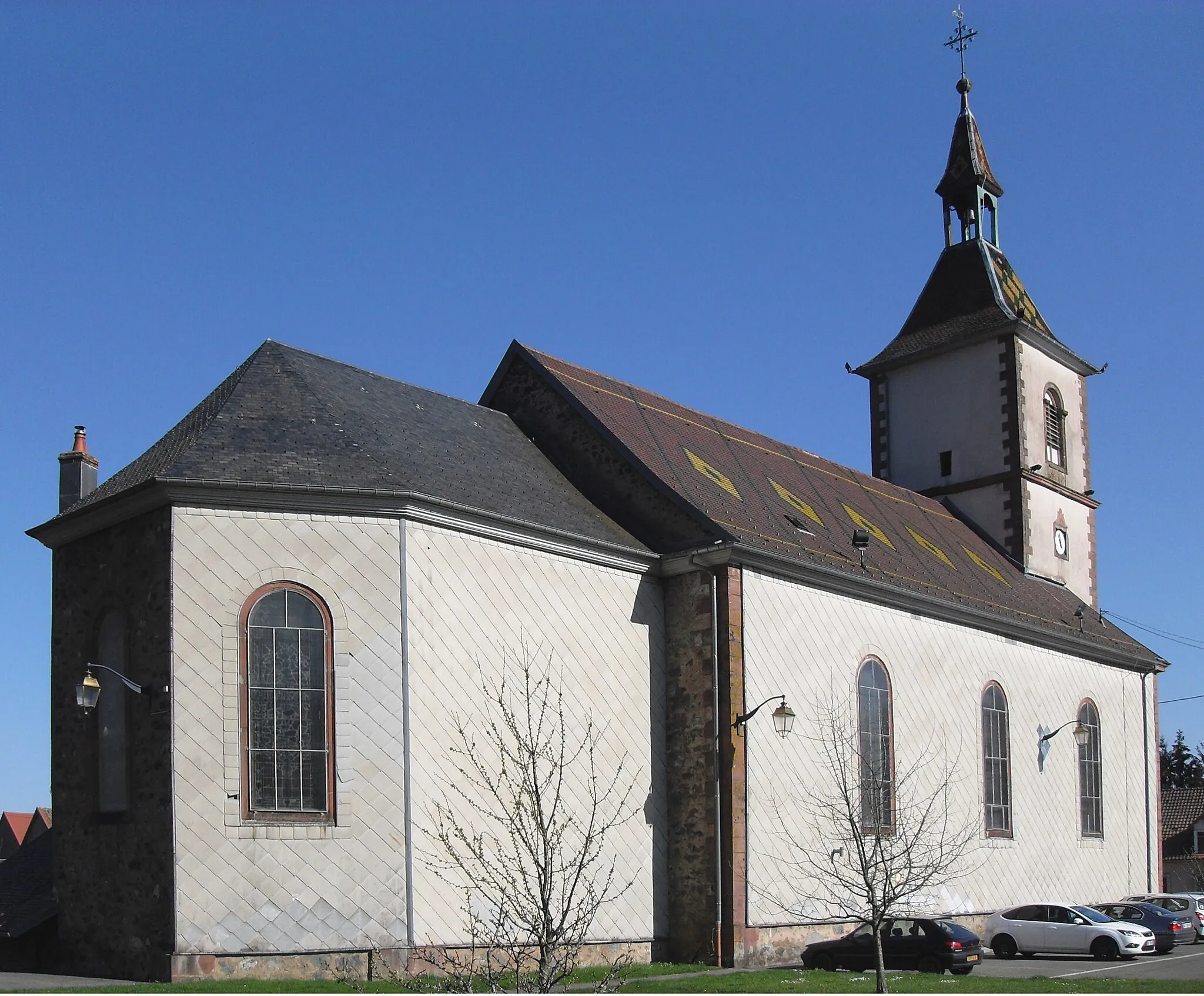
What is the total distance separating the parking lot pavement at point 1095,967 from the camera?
22.0 metres

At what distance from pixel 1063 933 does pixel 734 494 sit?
33.5ft

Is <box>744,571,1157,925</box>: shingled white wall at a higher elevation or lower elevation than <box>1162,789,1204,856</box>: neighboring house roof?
higher

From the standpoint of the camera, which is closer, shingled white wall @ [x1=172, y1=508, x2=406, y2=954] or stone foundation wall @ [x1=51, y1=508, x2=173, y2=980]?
shingled white wall @ [x1=172, y1=508, x2=406, y2=954]

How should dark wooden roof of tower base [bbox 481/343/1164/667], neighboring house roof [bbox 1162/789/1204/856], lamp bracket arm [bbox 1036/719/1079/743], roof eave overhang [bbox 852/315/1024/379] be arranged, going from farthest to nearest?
neighboring house roof [bbox 1162/789/1204/856], roof eave overhang [bbox 852/315/1024/379], lamp bracket arm [bbox 1036/719/1079/743], dark wooden roof of tower base [bbox 481/343/1164/667]

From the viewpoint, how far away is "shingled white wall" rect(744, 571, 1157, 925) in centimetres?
2362

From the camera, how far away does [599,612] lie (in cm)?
2305

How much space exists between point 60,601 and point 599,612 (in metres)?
8.47

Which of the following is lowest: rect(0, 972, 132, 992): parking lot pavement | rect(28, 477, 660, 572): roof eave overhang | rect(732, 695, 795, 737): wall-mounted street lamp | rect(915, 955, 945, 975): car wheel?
rect(915, 955, 945, 975): car wheel

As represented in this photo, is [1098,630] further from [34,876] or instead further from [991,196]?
[34,876]

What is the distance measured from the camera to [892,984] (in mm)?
19875

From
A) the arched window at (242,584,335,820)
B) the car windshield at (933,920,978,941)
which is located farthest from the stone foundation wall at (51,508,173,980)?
the car windshield at (933,920,978,941)

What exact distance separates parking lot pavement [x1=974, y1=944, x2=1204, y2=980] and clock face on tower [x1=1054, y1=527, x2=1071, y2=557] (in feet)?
42.0

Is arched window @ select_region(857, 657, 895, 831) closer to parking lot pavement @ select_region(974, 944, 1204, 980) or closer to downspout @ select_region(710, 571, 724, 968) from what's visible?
parking lot pavement @ select_region(974, 944, 1204, 980)

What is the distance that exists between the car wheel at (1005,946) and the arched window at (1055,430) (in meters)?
15.6
